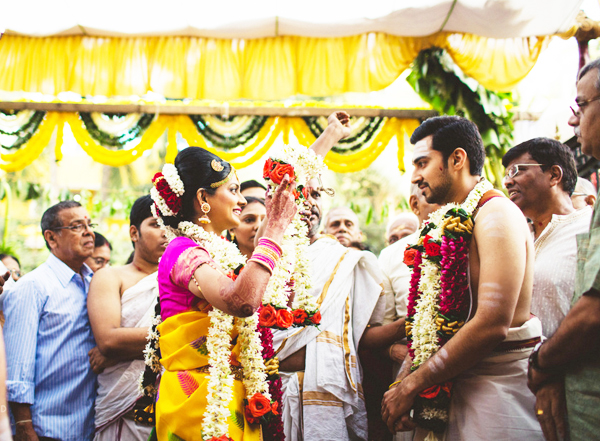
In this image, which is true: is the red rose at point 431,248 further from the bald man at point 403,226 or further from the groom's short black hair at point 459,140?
the bald man at point 403,226

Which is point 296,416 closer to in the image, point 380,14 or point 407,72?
point 380,14

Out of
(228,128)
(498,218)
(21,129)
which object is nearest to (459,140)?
(498,218)

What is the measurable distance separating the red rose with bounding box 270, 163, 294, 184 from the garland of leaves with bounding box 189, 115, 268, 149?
3581mm

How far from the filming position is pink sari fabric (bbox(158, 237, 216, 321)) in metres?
2.04

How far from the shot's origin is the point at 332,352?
2908mm

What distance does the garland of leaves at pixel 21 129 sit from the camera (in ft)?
18.5

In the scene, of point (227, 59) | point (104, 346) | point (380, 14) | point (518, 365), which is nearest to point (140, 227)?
point (104, 346)

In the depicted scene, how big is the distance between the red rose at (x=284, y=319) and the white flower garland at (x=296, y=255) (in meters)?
0.03

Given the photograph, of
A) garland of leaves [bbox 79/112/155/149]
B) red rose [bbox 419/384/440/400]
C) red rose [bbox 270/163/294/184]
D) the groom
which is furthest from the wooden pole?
red rose [bbox 419/384/440/400]

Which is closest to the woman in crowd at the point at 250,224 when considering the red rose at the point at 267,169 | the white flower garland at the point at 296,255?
the white flower garland at the point at 296,255

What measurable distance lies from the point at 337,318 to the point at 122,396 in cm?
141

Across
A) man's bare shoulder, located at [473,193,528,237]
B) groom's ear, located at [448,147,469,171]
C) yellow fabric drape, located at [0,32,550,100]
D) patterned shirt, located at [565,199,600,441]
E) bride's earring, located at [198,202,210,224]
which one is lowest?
Result: patterned shirt, located at [565,199,600,441]

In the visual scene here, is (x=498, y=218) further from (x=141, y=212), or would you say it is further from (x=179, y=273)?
(x=141, y=212)

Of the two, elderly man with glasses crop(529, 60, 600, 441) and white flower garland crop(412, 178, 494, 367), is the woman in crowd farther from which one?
elderly man with glasses crop(529, 60, 600, 441)
